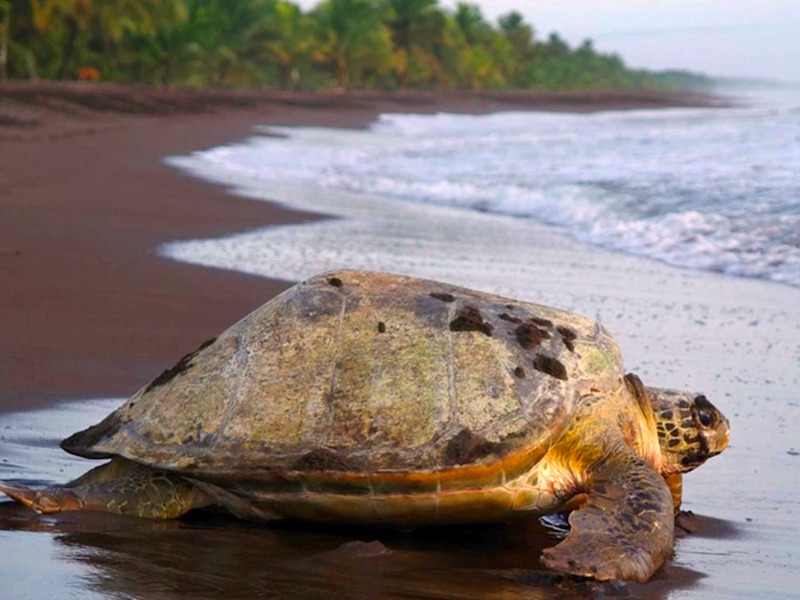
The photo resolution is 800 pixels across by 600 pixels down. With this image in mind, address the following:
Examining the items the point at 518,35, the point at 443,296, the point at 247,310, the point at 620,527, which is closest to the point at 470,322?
the point at 443,296

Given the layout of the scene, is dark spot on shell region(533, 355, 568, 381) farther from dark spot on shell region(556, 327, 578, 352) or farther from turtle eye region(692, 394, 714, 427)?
turtle eye region(692, 394, 714, 427)

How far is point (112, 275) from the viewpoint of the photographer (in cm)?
721

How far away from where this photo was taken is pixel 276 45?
59.5 meters

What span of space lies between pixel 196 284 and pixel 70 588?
14.8 feet

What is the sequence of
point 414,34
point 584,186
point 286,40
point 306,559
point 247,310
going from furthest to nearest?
point 414,34
point 286,40
point 584,186
point 247,310
point 306,559

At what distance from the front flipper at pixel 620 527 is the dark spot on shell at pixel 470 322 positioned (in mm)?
495

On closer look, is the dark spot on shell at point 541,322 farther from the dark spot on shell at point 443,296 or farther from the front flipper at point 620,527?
the front flipper at point 620,527

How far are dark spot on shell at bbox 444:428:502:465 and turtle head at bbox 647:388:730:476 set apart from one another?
2.33 ft

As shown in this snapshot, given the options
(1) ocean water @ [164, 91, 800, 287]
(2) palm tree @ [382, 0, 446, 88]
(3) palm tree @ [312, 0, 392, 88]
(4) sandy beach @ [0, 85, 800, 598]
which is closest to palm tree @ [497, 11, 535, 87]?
(2) palm tree @ [382, 0, 446, 88]

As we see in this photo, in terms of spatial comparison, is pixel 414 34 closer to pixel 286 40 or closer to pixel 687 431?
pixel 286 40

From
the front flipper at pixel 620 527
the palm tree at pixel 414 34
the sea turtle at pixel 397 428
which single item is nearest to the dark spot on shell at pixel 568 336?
the sea turtle at pixel 397 428

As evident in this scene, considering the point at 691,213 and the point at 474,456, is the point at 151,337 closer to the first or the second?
the point at 474,456

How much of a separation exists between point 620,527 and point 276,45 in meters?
57.9

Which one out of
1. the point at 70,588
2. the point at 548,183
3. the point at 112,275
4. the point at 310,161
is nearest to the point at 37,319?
the point at 112,275
